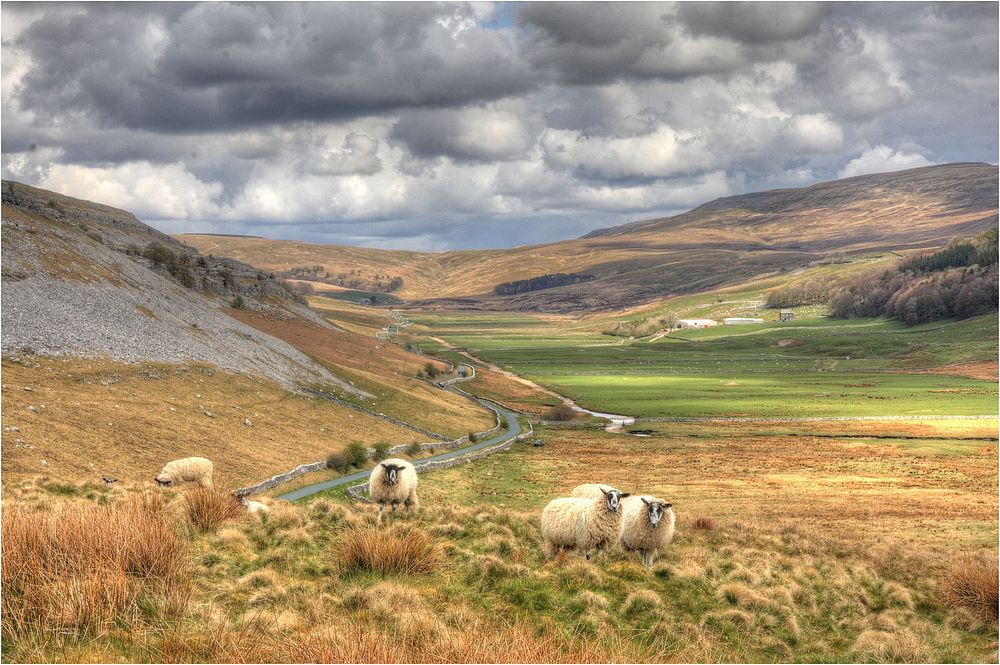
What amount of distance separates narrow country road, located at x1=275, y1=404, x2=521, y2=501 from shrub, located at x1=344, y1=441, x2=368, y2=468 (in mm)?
1150

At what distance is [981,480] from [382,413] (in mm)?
62775

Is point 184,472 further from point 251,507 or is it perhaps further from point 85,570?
point 85,570

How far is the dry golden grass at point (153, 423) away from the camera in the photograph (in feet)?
129

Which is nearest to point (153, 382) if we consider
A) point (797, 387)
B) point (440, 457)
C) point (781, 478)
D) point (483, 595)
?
point (440, 457)

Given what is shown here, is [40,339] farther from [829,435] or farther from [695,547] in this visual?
[829,435]

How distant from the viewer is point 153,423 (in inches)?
1978

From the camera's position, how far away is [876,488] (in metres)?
57.9

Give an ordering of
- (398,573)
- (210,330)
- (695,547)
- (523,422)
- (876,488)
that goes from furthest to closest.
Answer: (523,422), (210,330), (876,488), (695,547), (398,573)

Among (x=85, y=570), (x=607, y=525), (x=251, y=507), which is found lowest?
(x=251, y=507)

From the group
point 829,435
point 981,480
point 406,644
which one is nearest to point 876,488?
point 981,480

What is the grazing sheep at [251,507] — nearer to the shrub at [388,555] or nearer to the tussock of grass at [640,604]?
the shrub at [388,555]

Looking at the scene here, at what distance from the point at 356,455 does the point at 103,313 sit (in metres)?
32.3

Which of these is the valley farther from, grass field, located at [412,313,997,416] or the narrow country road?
grass field, located at [412,313,997,416]

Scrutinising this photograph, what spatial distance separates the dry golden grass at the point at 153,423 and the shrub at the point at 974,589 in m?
27.2
